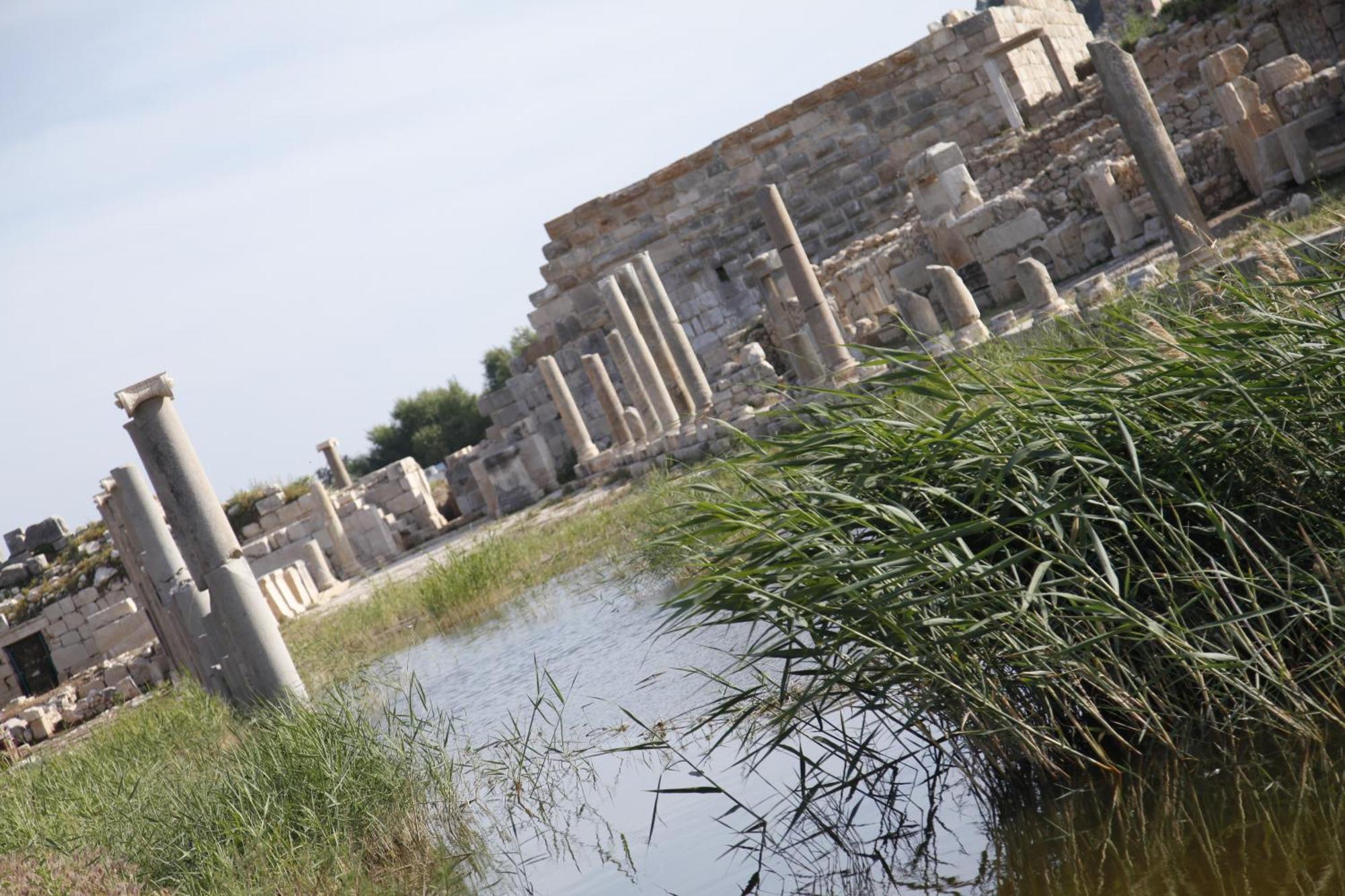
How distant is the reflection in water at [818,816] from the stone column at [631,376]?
14323mm

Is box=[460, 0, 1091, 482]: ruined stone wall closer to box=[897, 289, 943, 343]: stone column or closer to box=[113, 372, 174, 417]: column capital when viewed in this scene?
box=[897, 289, 943, 343]: stone column

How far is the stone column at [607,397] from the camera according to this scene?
930 inches

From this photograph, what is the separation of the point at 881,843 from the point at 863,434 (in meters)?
1.50

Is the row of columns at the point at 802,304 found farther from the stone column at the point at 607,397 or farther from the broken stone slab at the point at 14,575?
the broken stone slab at the point at 14,575

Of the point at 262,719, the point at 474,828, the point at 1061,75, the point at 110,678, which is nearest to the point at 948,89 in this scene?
the point at 1061,75

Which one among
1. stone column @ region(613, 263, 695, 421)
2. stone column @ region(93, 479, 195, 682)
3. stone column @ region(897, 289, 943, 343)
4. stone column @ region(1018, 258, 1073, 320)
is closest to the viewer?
stone column @ region(1018, 258, 1073, 320)

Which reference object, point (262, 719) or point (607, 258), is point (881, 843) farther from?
point (607, 258)

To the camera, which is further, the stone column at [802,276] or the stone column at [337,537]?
the stone column at [337,537]

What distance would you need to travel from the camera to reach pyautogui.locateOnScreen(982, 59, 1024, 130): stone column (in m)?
22.9

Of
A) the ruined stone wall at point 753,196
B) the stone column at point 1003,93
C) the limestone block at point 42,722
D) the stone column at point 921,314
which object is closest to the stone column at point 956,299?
the stone column at point 921,314

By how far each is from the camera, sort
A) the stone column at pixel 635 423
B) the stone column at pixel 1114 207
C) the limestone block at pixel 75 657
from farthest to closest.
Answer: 1. the limestone block at pixel 75 657
2. the stone column at pixel 635 423
3. the stone column at pixel 1114 207

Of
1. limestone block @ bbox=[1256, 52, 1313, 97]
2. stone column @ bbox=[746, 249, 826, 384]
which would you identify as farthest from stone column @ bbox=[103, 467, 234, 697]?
limestone block @ bbox=[1256, 52, 1313, 97]

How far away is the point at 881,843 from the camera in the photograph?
4707 millimetres

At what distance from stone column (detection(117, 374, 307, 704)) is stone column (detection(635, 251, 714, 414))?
12287 millimetres
